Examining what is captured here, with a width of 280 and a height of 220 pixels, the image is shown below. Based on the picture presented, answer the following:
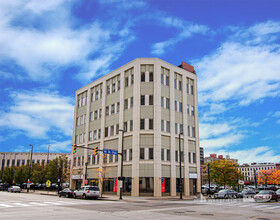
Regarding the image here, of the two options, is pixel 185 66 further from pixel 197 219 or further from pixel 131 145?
pixel 197 219

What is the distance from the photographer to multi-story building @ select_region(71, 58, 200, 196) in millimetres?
47625

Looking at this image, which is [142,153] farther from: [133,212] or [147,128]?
[133,212]

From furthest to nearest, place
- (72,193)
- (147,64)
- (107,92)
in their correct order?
(107,92) → (147,64) → (72,193)

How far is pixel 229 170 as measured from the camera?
56531mm

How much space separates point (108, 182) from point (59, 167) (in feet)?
43.1

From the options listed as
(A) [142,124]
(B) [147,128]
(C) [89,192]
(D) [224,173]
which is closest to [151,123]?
(B) [147,128]

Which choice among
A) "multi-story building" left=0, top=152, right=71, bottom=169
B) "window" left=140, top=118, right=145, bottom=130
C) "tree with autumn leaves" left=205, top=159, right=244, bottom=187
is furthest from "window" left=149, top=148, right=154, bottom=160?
"multi-story building" left=0, top=152, right=71, bottom=169

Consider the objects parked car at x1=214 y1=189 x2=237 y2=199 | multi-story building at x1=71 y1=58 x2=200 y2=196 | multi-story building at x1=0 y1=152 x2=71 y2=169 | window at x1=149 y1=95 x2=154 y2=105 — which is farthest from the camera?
multi-story building at x1=0 y1=152 x2=71 y2=169

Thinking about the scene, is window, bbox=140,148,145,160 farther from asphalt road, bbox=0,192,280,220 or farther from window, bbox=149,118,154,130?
asphalt road, bbox=0,192,280,220

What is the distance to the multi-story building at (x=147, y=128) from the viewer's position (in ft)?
156

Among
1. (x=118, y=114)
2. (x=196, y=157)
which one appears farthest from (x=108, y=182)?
(x=196, y=157)

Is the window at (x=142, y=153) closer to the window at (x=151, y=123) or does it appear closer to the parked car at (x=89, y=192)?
the window at (x=151, y=123)

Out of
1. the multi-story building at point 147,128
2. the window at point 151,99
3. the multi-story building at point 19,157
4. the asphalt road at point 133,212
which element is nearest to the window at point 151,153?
the multi-story building at point 147,128

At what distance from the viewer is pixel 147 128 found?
160ft
